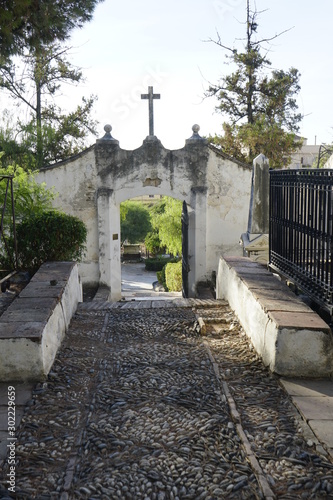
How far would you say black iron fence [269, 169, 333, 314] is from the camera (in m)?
4.88

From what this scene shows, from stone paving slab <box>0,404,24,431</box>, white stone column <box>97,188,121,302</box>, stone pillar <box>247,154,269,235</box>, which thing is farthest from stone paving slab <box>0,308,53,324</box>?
white stone column <box>97,188,121,302</box>

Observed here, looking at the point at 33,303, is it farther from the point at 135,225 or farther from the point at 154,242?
the point at 135,225

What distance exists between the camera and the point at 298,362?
14.2 feet

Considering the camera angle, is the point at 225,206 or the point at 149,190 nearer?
the point at 149,190

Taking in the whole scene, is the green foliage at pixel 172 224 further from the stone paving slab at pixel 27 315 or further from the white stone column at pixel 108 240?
the stone paving slab at pixel 27 315

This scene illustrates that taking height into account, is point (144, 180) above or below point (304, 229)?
above

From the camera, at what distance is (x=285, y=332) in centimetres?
Answer: 431

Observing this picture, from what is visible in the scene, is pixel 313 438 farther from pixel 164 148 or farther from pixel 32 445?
pixel 164 148

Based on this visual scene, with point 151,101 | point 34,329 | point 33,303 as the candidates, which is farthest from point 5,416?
point 151,101

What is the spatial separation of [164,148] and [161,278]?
13.4 meters

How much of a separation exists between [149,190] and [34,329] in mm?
8060

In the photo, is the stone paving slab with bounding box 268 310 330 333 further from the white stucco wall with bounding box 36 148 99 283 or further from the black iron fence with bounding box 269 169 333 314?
the white stucco wall with bounding box 36 148 99 283

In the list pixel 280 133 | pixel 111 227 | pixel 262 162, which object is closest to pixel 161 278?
pixel 280 133

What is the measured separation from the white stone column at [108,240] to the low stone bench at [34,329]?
5.93 meters
